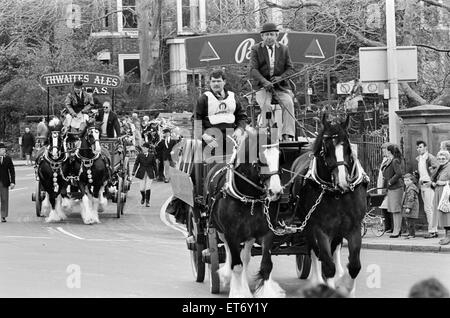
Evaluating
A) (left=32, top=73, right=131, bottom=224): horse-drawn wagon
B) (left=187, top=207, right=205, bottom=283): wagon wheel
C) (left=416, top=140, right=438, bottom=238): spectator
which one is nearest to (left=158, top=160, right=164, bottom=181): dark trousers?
(left=32, top=73, right=131, bottom=224): horse-drawn wagon

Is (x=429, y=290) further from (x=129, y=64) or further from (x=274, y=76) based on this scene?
(x=129, y=64)

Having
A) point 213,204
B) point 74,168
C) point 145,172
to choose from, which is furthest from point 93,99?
point 213,204

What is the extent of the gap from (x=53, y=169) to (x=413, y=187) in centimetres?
818

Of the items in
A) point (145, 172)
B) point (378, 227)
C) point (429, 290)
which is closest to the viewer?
point (429, 290)

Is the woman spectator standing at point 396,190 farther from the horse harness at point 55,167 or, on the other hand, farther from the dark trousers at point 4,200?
the dark trousers at point 4,200

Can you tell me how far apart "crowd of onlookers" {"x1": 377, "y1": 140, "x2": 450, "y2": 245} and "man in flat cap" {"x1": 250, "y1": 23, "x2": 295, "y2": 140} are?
597cm

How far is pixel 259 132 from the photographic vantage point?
11.3 m

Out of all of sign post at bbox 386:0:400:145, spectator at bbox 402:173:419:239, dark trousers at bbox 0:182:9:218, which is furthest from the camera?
dark trousers at bbox 0:182:9:218

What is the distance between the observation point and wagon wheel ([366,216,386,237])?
784 inches

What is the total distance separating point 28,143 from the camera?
45.9 m

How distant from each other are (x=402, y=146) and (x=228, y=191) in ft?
33.1

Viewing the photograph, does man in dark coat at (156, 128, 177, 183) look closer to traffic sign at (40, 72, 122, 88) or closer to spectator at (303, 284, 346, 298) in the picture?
traffic sign at (40, 72, 122, 88)
